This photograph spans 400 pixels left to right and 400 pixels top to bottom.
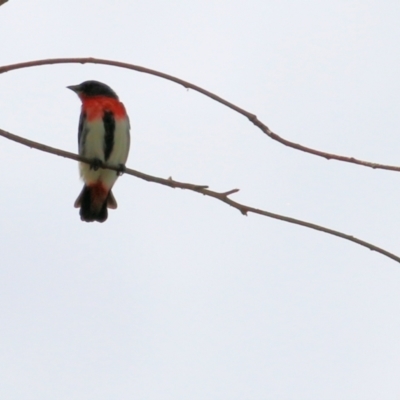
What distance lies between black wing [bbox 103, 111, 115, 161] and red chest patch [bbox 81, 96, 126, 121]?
0.05m

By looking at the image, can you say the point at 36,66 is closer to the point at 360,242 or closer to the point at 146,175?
the point at 146,175

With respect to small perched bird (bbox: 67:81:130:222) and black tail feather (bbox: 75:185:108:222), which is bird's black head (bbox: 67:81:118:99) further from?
black tail feather (bbox: 75:185:108:222)

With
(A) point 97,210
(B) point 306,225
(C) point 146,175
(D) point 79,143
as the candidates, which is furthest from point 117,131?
(B) point 306,225

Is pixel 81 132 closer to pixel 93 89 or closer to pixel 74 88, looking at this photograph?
pixel 93 89

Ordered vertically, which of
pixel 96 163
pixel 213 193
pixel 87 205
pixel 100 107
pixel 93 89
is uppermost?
pixel 93 89

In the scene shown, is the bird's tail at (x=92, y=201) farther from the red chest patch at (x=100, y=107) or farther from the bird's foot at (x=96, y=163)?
the red chest patch at (x=100, y=107)

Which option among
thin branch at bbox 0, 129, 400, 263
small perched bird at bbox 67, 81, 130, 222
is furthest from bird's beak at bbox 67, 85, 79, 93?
thin branch at bbox 0, 129, 400, 263

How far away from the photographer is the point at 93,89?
26.5 feet

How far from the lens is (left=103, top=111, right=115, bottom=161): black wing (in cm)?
729

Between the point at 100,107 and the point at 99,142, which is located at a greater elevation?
the point at 100,107

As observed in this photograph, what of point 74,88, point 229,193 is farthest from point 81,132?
point 229,193

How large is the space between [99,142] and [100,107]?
0.46m

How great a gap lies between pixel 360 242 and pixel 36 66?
50.8 inches

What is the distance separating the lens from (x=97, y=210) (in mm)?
7949
